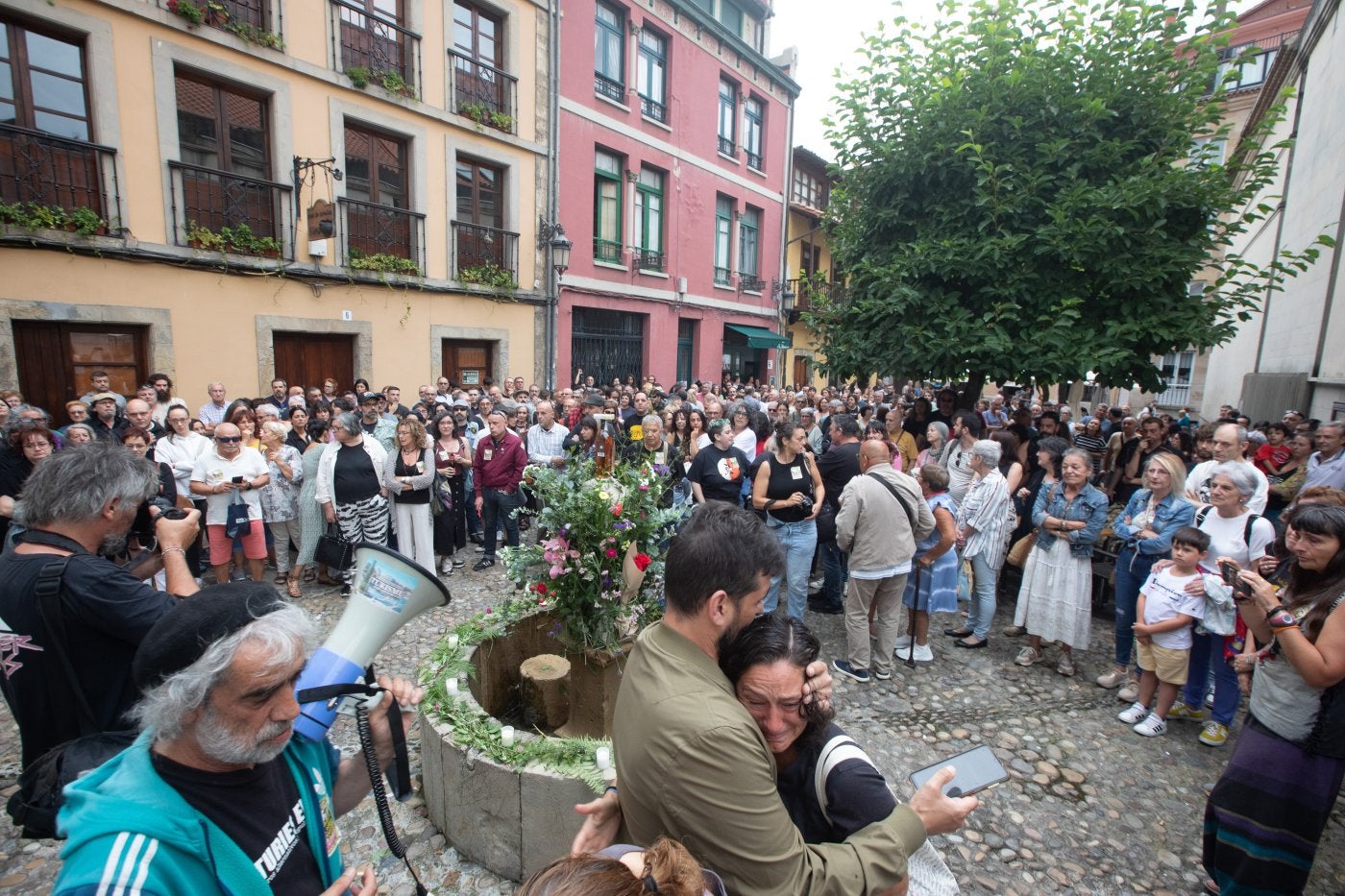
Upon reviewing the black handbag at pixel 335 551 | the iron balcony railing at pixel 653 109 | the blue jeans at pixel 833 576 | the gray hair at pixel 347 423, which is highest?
the iron balcony railing at pixel 653 109

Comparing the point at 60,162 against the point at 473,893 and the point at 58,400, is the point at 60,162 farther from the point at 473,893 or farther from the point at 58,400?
the point at 473,893

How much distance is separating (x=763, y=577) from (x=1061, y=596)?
4369 millimetres

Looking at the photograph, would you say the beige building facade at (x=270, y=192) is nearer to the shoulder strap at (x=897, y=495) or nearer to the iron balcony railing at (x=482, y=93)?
the iron balcony railing at (x=482, y=93)

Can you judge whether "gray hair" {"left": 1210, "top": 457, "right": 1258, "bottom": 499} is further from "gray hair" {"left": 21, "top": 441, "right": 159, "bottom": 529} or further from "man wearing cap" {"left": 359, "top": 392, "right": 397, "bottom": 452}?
"man wearing cap" {"left": 359, "top": 392, "right": 397, "bottom": 452}

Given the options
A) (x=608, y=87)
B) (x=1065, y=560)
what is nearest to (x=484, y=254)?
(x=608, y=87)

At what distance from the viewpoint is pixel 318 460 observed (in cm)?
602

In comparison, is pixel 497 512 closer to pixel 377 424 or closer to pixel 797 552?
pixel 377 424

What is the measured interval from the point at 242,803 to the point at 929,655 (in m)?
4.94

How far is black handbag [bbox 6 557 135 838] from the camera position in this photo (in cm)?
195

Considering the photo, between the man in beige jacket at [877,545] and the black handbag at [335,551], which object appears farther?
the black handbag at [335,551]

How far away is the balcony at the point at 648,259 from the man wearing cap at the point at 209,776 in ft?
52.5

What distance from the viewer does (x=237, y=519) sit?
5.89 metres

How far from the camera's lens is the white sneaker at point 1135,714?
14.4 feet

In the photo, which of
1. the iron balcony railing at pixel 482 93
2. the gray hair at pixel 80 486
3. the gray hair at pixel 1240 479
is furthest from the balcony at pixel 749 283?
the gray hair at pixel 80 486
